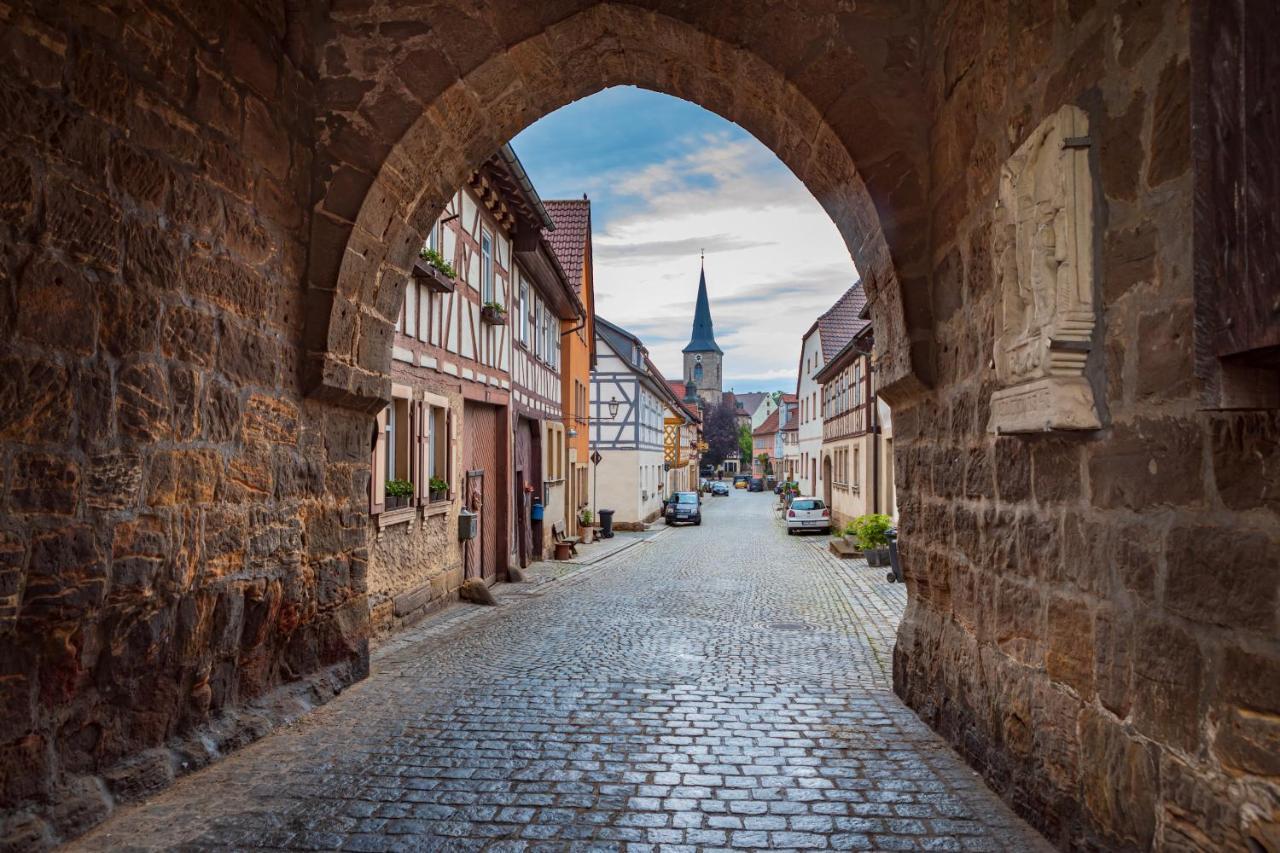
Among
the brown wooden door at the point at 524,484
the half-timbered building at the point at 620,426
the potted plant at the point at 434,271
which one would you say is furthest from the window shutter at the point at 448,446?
the half-timbered building at the point at 620,426

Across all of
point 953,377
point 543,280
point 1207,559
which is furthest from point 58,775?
point 543,280

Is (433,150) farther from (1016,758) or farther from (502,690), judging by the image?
(1016,758)

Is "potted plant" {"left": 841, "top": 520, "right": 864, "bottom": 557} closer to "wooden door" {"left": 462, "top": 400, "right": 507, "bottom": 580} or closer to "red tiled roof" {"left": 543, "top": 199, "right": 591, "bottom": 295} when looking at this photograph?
"wooden door" {"left": 462, "top": 400, "right": 507, "bottom": 580}

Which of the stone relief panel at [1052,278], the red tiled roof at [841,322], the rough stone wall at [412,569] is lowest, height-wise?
the rough stone wall at [412,569]

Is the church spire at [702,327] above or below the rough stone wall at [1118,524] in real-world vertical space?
above

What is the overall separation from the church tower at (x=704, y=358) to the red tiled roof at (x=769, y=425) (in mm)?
4786

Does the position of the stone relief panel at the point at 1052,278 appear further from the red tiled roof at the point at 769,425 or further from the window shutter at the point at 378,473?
the red tiled roof at the point at 769,425

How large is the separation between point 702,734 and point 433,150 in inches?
141

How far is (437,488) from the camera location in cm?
864

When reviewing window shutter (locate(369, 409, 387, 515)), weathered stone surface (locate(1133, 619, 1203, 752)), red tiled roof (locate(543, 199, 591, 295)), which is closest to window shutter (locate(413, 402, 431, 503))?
window shutter (locate(369, 409, 387, 515))

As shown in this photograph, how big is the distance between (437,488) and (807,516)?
14904 mm

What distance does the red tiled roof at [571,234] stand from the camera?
18484 millimetres

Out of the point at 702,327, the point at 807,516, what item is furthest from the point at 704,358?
the point at 807,516

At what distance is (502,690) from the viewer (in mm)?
4918
